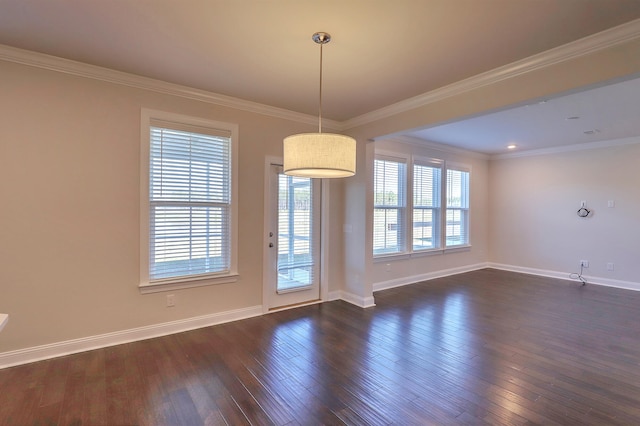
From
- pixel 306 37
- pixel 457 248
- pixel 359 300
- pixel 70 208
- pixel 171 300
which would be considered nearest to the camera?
pixel 306 37

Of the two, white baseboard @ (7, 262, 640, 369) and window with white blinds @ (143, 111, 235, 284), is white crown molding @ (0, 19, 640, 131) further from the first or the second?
white baseboard @ (7, 262, 640, 369)

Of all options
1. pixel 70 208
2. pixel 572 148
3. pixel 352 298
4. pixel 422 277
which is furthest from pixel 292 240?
pixel 572 148

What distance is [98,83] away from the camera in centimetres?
300

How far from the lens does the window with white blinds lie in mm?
3303

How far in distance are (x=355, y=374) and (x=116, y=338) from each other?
239cm

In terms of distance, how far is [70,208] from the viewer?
2889 mm

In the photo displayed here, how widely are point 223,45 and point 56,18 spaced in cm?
112

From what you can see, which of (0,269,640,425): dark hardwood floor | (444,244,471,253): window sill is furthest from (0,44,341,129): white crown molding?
(444,244,471,253): window sill

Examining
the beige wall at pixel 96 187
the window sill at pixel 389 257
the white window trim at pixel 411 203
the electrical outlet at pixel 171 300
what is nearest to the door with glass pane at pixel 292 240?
the beige wall at pixel 96 187

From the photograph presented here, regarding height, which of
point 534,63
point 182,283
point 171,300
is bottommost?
point 171,300

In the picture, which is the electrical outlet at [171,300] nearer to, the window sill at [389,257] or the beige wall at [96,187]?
the beige wall at [96,187]

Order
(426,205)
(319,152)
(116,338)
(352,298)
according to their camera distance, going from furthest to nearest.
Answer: (426,205) < (352,298) < (116,338) < (319,152)

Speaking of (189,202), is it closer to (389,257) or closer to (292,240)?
(292,240)

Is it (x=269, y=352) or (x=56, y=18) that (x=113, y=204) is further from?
(x=269, y=352)
